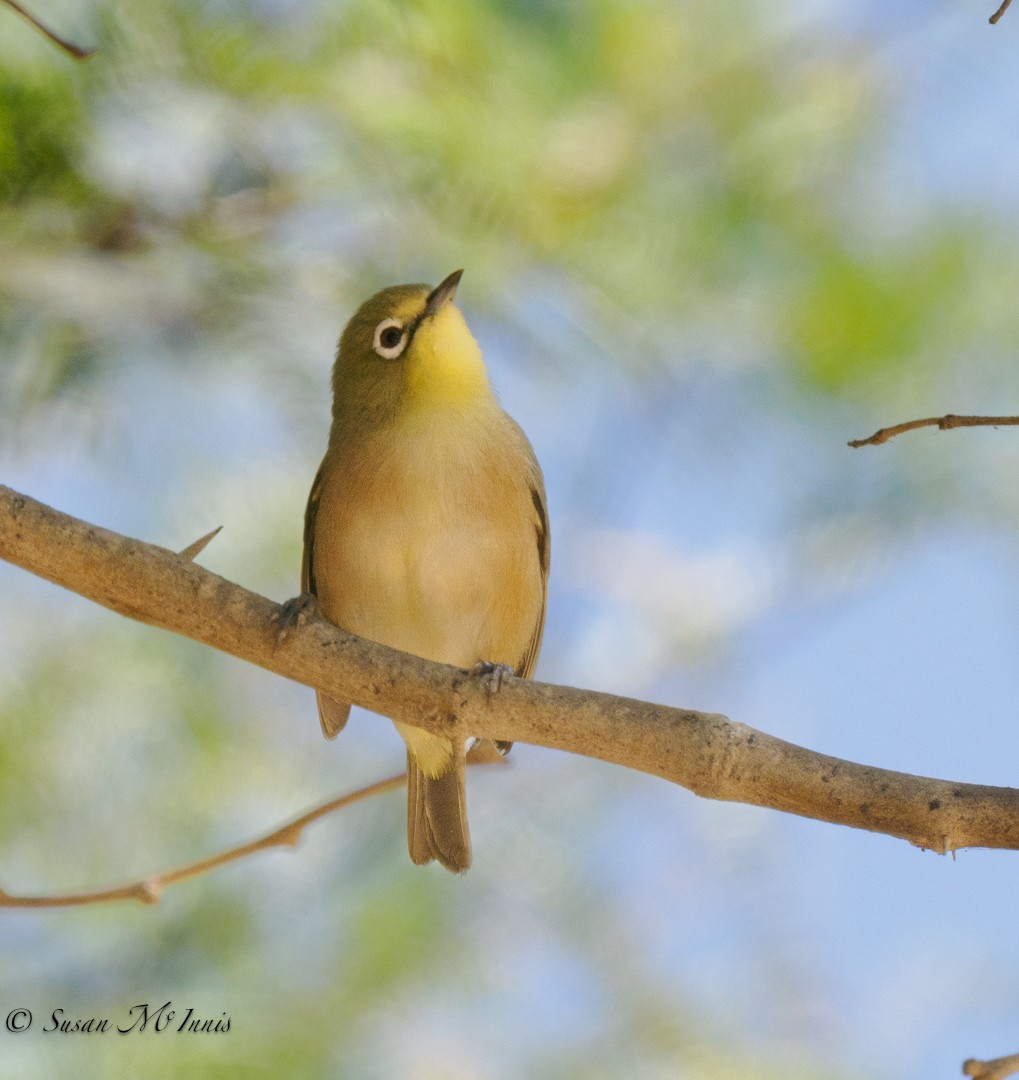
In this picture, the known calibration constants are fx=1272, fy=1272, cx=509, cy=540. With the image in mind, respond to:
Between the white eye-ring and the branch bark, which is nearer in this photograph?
the branch bark

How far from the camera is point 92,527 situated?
1.80 metres

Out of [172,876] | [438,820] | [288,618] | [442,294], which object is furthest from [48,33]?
[438,820]

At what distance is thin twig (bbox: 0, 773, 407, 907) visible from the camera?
5.63 ft

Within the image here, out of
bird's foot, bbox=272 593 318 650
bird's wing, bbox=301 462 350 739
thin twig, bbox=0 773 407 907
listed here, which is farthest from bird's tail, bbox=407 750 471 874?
bird's foot, bbox=272 593 318 650

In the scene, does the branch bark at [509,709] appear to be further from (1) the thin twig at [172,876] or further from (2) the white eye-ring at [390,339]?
(2) the white eye-ring at [390,339]

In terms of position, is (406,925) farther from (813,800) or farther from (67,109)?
(67,109)

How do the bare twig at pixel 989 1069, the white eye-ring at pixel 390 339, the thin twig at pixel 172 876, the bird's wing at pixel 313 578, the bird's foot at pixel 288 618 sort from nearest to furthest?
the bare twig at pixel 989 1069 → the thin twig at pixel 172 876 → the bird's foot at pixel 288 618 → the white eye-ring at pixel 390 339 → the bird's wing at pixel 313 578

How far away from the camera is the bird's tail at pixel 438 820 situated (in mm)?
2682

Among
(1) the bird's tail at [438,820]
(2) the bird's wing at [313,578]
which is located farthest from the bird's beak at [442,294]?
(1) the bird's tail at [438,820]

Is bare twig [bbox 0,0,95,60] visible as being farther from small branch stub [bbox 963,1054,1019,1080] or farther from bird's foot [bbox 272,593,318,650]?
small branch stub [bbox 963,1054,1019,1080]

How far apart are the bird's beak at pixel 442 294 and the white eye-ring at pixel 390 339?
0.32 ft

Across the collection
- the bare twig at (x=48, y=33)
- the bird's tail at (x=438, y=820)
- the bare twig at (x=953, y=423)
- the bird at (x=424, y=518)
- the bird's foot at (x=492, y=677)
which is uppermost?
the bird at (x=424, y=518)

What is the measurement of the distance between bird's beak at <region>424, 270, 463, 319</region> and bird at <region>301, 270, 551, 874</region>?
0.27 feet

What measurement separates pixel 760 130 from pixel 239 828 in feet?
5.62
